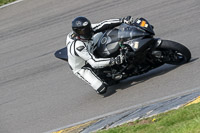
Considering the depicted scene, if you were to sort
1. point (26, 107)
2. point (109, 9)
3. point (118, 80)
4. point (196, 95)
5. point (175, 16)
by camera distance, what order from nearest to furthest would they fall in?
point (196, 95)
point (118, 80)
point (26, 107)
point (175, 16)
point (109, 9)

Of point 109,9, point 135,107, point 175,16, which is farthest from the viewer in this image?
point 109,9

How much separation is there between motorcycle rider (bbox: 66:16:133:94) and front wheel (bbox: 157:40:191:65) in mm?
830

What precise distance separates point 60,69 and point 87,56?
2551mm

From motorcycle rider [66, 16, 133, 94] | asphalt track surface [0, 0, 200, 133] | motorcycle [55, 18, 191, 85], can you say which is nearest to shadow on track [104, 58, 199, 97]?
asphalt track surface [0, 0, 200, 133]

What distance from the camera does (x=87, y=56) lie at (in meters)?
8.58

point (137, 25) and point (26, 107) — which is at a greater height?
point (137, 25)

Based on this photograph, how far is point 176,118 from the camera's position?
595cm

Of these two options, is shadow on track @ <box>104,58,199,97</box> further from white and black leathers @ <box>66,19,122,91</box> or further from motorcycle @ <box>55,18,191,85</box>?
white and black leathers @ <box>66,19,122,91</box>

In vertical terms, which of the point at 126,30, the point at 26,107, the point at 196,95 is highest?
the point at 126,30

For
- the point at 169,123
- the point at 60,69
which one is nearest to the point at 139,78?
the point at 60,69

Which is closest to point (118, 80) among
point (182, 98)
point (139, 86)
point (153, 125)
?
point (139, 86)

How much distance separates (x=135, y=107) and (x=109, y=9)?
6655 mm

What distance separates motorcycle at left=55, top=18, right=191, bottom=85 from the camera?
8.24 metres

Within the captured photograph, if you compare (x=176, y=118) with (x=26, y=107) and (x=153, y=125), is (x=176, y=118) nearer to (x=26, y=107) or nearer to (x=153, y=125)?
(x=153, y=125)
